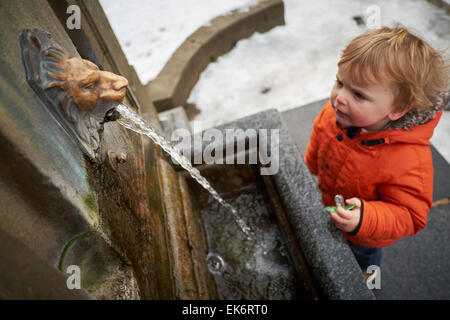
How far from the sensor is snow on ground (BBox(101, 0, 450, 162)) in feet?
10.8

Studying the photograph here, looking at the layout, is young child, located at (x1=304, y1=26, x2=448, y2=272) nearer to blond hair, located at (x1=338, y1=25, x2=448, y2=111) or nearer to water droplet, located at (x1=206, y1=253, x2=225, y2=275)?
blond hair, located at (x1=338, y1=25, x2=448, y2=111)

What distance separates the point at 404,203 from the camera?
4.00 feet

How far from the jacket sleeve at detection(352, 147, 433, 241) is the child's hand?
4 cm

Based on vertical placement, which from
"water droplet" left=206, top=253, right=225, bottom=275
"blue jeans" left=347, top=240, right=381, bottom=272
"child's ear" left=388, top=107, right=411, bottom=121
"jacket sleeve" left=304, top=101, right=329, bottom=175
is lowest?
"blue jeans" left=347, top=240, right=381, bottom=272

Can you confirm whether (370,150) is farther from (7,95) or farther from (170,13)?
(170,13)

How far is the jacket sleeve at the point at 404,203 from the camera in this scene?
47.1 inches

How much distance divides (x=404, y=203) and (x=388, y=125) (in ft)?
1.22

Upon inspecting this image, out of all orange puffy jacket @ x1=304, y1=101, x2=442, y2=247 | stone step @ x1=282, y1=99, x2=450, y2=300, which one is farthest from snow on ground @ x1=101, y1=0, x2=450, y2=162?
orange puffy jacket @ x1=304, y1=101, x2=442, y2=247

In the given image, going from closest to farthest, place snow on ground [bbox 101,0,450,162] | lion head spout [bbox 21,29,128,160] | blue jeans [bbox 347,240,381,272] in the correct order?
1. lion head spout [bbox 21,29,128,160]
2. blue jeans [bbox 347,240,381,272]
3. snow on ground [bbox 101,0,450,162]

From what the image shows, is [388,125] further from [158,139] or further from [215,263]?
[215,263]

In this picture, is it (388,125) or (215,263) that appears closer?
(388,125)

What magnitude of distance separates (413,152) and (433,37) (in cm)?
324

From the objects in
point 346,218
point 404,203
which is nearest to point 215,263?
point 346,218
